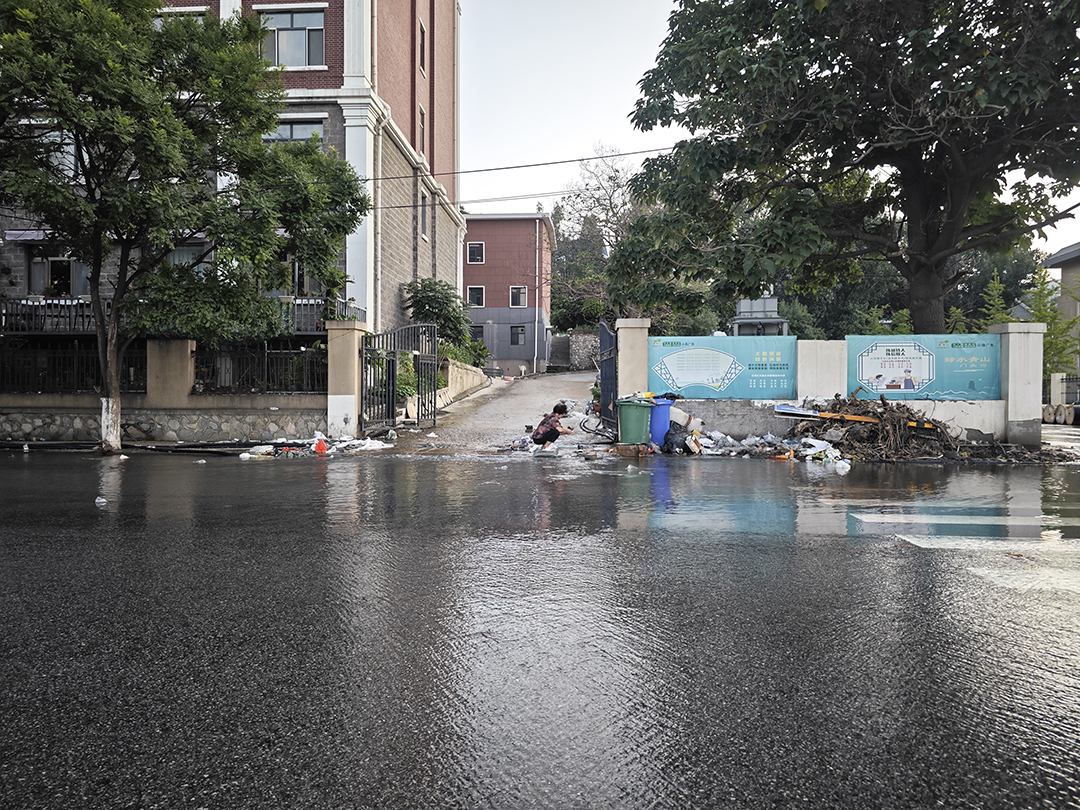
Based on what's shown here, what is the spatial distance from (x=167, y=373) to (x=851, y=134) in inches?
676

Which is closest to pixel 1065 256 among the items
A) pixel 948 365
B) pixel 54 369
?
pixel 948 365

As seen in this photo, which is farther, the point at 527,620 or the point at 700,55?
the point at 700,55

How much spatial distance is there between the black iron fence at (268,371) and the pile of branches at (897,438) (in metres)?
11.3

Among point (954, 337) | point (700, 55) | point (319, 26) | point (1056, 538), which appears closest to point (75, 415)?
point (319, 26)

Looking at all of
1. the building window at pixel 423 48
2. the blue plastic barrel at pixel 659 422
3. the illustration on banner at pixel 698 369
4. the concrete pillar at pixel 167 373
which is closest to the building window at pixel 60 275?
the concrete pillar at pixel 167 373

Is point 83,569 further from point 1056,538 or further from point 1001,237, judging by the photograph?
point 1001,237

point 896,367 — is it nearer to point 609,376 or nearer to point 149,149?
point 609,376

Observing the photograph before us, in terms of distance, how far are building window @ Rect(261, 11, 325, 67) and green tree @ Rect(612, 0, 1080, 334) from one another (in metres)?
11.3

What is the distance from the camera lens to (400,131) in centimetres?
2639

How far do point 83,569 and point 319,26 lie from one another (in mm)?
22063

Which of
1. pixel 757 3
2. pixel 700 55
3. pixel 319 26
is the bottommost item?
pixel 700 55

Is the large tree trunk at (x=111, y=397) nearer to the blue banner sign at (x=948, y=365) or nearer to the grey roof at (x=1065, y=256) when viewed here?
the blue banner sign at (x=948, y=365)

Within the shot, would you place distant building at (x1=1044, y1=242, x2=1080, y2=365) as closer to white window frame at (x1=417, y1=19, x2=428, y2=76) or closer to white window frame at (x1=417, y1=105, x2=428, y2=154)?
white window frame at (x1=417, y1=105, x2=428, y2=154)

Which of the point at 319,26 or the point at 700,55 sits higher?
the point at 319,26
